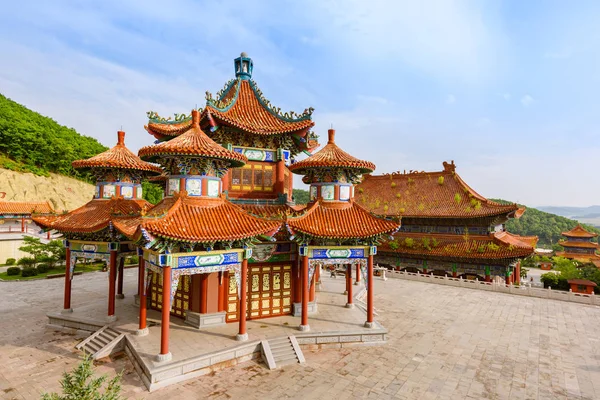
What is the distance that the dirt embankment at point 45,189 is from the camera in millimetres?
53375

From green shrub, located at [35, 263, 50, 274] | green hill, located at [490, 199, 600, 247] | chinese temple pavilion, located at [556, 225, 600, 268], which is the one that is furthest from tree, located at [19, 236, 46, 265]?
green hill, located at [490, 199, 600, 247]

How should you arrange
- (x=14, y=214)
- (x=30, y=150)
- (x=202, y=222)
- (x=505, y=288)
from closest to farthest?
(x=202, y=222), (x=505, y=288), (x=14, y=214), (x=30, y=150)

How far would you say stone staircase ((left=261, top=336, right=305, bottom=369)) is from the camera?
1219cm

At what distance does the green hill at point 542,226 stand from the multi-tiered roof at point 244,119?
113 meters

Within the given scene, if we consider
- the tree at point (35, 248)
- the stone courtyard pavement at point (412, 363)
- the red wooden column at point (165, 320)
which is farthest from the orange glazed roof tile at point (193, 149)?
the tree at point (35, 248)

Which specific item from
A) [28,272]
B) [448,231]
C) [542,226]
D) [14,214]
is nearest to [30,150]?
[14,214]

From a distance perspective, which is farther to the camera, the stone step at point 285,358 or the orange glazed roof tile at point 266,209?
the orange glazed roof tile at point 266,209

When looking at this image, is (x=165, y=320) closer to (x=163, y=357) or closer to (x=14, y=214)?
(x=163, y=357)

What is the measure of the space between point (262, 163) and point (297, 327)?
8.12m

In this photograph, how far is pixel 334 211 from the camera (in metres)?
A: 15.5

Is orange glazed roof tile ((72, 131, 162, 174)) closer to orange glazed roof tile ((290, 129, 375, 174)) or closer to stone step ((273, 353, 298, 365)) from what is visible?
orange glazed roof tile ((290, 129, 375, 174))

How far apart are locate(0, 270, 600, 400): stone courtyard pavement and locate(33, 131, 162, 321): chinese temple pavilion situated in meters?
3.16

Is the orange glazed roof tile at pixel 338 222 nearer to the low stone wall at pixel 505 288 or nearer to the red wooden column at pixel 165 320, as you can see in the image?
the red wooden column at pixel 165 320

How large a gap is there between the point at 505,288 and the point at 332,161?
1869cm
